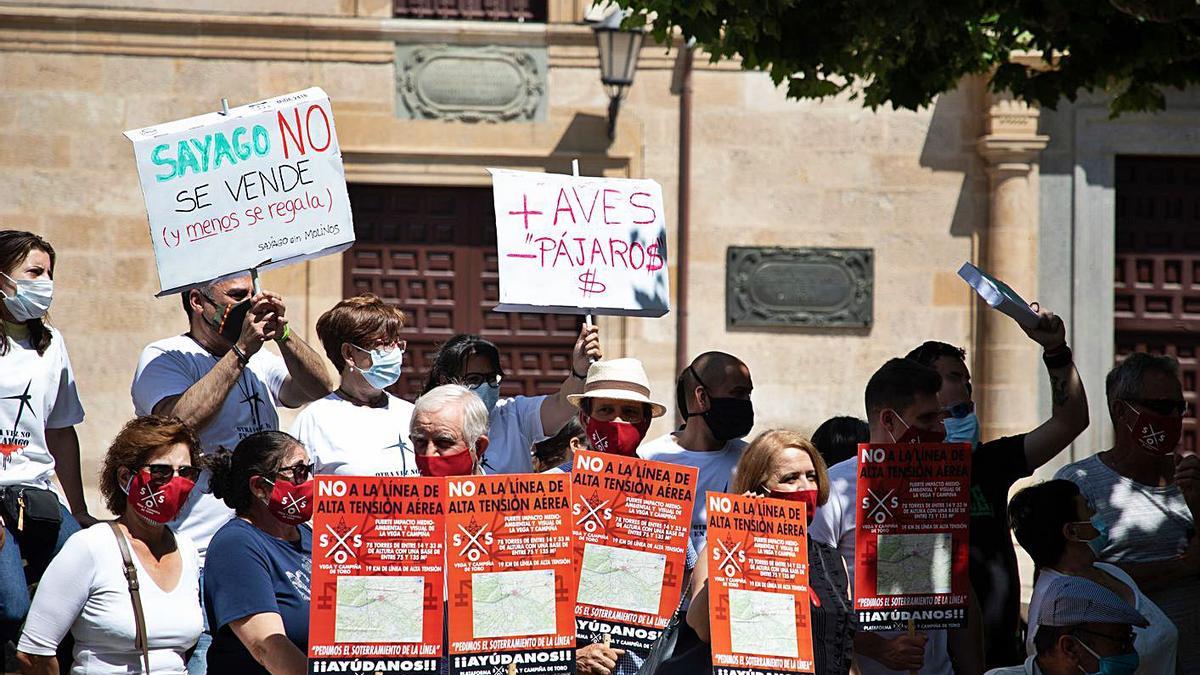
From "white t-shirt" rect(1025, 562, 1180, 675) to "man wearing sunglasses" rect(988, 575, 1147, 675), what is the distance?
0.10m

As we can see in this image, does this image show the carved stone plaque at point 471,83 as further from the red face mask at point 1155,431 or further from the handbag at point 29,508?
the handbag at point 29,508

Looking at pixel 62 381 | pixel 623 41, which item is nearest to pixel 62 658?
pixel 62 381

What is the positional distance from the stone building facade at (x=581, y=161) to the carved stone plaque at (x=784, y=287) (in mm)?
86

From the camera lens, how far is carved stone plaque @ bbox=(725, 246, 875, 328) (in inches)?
447

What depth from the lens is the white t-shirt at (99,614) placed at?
4238 mm

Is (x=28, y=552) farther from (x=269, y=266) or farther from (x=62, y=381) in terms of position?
(x=269, y=266)

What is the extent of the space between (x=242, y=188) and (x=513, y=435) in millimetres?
1364

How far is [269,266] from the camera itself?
18.5 ft

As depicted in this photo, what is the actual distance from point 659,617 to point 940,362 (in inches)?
82.5

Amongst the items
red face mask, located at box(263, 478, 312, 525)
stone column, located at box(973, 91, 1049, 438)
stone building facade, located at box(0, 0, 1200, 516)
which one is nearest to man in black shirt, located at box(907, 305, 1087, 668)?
red face mask, located at box(263, 478, 312, 525)

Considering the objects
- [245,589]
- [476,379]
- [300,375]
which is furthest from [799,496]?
[300,375]

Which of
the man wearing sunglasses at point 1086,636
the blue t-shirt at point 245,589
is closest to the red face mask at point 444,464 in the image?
the blue t-shirt at point 245,589

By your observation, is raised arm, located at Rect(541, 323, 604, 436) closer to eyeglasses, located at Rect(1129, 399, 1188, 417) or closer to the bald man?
the bald man

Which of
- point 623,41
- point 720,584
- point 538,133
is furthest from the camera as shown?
point 538,133
